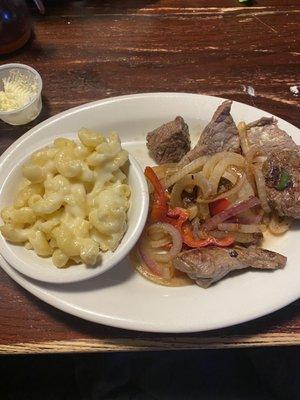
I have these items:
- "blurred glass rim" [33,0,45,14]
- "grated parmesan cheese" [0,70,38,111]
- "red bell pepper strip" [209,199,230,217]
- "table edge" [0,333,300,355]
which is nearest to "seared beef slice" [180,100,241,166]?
"red bell pepper strip" [209,199,230,217]

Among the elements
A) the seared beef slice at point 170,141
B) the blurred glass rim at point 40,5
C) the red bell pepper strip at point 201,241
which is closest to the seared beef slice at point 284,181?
the red bell pepper strip at point 201,241

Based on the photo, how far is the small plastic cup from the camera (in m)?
1.71

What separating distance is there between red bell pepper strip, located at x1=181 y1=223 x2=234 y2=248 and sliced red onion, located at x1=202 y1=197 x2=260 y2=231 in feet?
0.13

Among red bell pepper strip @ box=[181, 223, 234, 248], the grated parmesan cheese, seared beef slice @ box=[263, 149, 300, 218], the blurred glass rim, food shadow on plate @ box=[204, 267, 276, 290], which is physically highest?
the blurred glass rim

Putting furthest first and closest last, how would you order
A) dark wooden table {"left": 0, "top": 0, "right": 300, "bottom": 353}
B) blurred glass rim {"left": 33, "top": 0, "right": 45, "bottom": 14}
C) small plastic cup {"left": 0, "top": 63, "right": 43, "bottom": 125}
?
blurred glass rim {"left": 33, "top": 0, "right": 45, "bottom": 14}
dark wooden table {"left": 0, "top": 0, "right": 300, "bottom": 353}
small plastic cup {"left": 0, "top": 63, "right": 43, "bottom": 125}

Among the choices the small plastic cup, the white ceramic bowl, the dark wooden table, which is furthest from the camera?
the dark wooden table

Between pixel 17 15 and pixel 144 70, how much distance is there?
1.85ft

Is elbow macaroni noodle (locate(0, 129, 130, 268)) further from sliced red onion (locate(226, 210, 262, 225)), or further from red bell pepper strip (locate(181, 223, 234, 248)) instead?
sliced red onion (locate(226, 210, 262, 225))

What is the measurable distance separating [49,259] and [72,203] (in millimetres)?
162

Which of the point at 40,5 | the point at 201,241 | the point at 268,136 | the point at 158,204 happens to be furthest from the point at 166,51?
the point at 201,241

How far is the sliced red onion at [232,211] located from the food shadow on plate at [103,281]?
0.27 meters

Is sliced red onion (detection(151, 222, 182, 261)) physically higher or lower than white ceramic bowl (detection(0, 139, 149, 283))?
lower

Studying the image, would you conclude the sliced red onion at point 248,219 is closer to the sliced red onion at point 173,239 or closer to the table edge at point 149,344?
the sliced red onion at point 173,239

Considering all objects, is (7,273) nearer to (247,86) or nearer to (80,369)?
(80,369)
